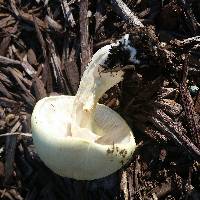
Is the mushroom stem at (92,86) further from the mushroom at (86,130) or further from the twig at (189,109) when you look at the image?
the twig at (189,109)

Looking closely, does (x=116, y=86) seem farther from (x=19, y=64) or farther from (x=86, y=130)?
(x=19, y=64)

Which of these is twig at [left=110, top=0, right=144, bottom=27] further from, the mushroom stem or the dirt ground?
the mushroom stem

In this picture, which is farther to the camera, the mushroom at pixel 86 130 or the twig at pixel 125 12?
the twig at pixel 125 12

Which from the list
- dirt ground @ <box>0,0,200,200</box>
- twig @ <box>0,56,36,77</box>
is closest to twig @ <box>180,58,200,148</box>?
dirt ground @ <box>0,0,200,200</box>

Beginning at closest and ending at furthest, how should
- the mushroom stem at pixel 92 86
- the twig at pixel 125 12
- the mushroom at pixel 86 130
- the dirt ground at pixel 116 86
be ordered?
the mushroom at pixel 86 130
the mushroom stem at pixel 92 86
the dirt ground at pixel 116 86
the twig at pixel 125 12

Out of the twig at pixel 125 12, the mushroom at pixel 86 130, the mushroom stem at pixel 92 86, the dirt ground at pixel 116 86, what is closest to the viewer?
the mushroom at pixel 86 130

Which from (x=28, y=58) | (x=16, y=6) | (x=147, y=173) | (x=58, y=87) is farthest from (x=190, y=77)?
(x=16, y=6)

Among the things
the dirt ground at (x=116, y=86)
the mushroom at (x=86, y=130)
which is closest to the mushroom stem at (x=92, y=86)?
the mushroom at (x=86, y=130)

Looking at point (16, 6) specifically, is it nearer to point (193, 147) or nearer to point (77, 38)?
point (77, 38)
